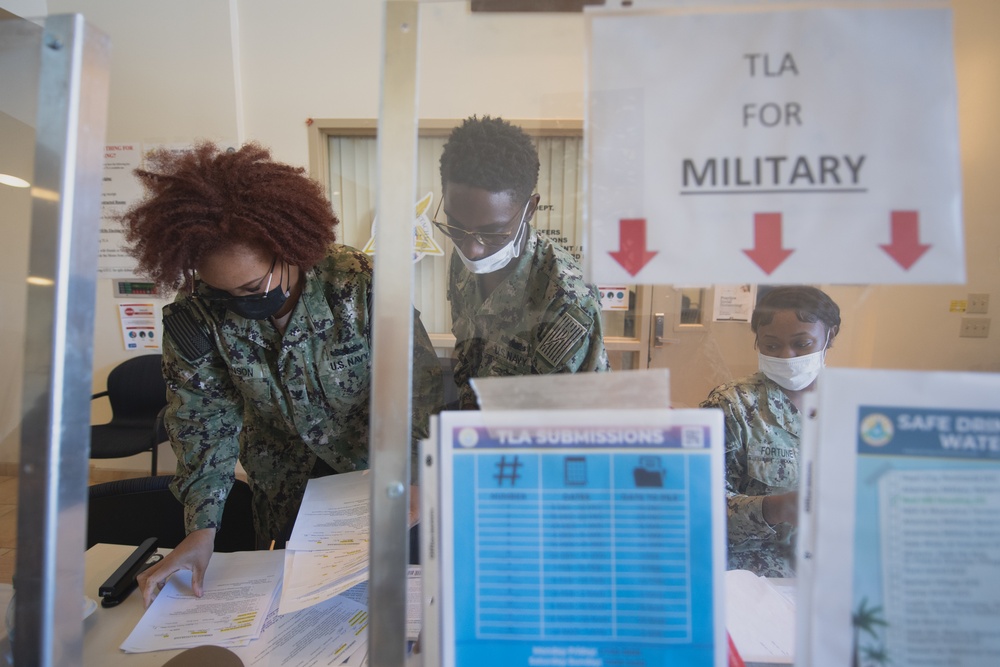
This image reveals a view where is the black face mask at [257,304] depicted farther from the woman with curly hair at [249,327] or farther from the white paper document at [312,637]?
the white paper document at [312,637]

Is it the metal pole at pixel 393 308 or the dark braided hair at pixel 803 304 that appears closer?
the metal pole at pixel 393 308

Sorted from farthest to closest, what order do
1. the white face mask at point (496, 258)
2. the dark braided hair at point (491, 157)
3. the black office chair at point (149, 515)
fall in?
the black office chair at point (149, 515)
the white face mask at point (496, 258)
the dark braided hair at point (491, 157)

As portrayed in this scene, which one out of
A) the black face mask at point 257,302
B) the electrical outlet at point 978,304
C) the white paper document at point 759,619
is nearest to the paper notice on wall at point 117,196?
the black face mask at point 257,302

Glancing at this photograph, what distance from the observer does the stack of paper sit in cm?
74

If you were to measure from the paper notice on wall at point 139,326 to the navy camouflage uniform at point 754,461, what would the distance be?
315cm

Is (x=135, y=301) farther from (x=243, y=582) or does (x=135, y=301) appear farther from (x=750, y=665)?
(x=750, y=665)

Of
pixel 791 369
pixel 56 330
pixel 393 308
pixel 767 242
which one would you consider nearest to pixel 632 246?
pixel 767 242

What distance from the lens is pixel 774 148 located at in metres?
0.39

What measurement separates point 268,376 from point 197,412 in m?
0.17

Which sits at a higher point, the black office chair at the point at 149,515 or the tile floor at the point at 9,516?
the tile floor at the point at 9,516

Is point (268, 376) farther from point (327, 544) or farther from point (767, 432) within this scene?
point (767, 432)

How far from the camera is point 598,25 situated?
41 centimetres

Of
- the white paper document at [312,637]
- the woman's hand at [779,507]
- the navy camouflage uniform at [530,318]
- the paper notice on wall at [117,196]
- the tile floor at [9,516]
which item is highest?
the paper notice on wall at [117,196]

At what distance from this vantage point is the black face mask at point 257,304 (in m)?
1.01
